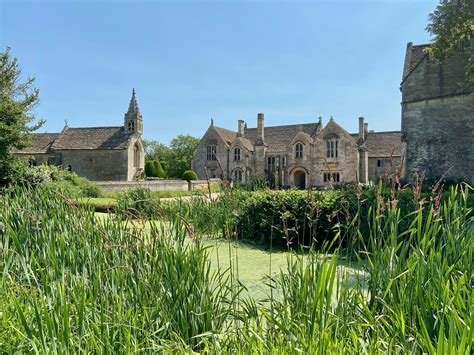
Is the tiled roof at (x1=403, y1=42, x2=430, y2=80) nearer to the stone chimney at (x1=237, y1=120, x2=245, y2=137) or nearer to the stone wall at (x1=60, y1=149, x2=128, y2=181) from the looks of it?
the stone chimney at (x1=237, y1=120, x2=245, y2=137)

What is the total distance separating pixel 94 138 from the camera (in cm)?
4025

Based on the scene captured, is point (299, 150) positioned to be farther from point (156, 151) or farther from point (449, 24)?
point (156, 151)

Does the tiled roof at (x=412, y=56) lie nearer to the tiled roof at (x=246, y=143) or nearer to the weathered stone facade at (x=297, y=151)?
the weathered stone facade at (x=297, y=151)

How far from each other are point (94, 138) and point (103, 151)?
8.64 ft

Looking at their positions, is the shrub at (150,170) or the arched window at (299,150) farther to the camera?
the shrub at (150,170)

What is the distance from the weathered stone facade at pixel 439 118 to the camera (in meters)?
19.0

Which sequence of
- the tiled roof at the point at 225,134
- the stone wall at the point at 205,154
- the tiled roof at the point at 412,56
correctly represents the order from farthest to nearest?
the tiled roof at the point at 225,134 < the stone wall at the point at 205,154 < the tiled roof at the point at 412,56

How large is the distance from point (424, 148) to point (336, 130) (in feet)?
55.0

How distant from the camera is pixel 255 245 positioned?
855cm

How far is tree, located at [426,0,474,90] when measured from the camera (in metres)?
14.4

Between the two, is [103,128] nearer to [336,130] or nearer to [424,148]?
[336,130]

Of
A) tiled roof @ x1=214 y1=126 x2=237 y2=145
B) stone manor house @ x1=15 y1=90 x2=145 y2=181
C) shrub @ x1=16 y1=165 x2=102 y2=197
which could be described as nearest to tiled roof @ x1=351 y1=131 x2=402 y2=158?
tiled roof @ x1=214 y1=126 x2=237 y2=145

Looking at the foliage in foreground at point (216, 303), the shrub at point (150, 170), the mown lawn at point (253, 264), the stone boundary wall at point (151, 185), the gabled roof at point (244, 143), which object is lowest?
the mown lawn at point (253, 264)

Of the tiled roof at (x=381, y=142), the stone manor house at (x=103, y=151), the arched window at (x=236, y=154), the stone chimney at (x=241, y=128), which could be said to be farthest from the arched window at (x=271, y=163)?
the stone manor house at (x=103, y=151)
